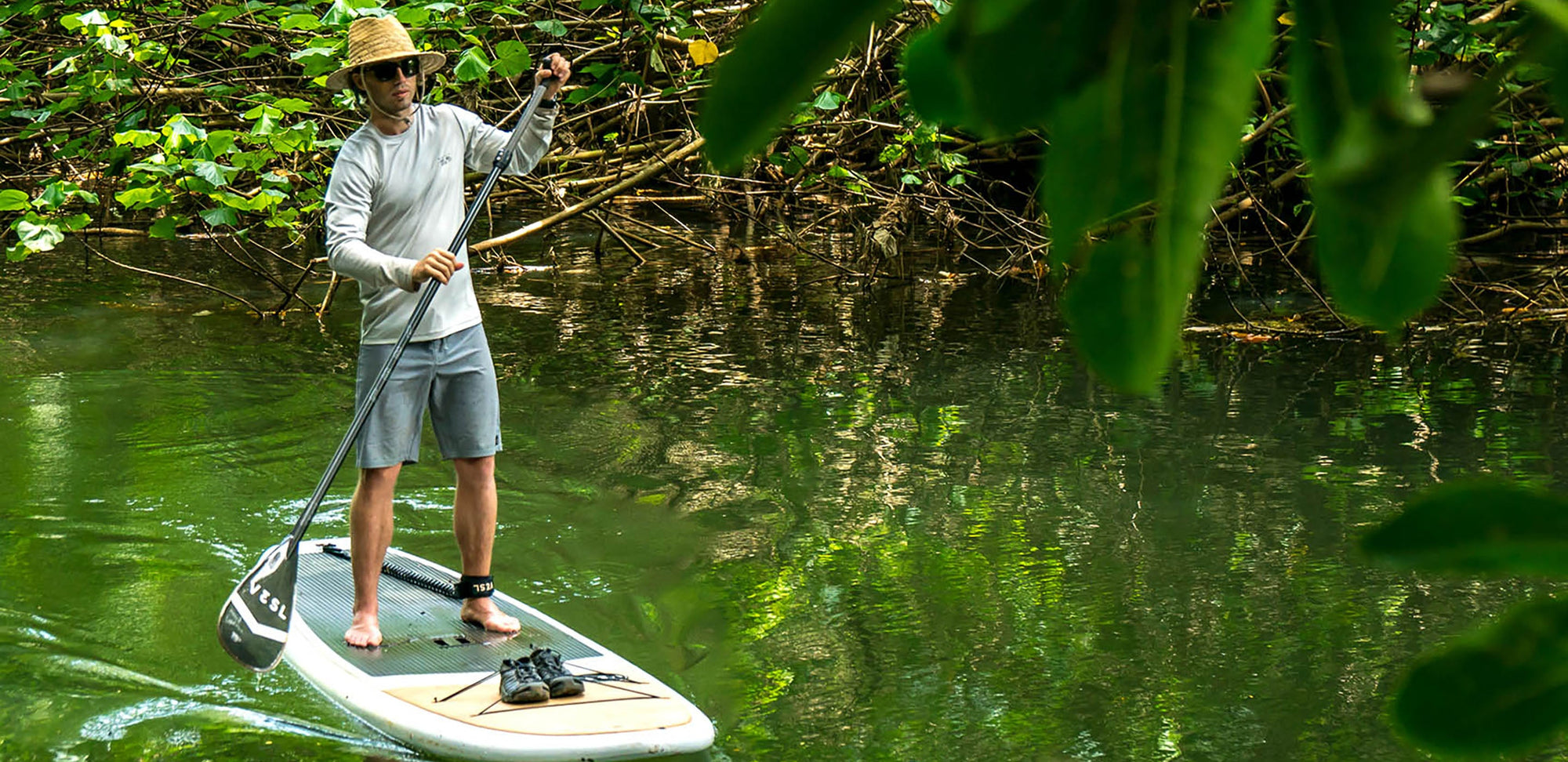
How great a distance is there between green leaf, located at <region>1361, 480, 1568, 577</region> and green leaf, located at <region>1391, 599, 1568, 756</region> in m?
0.02

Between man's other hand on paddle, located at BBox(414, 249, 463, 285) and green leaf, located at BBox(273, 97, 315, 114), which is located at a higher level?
green leaf, located at BBox(273, 97, 315, 114)

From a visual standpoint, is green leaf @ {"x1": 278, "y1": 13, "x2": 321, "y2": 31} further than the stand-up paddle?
Yes

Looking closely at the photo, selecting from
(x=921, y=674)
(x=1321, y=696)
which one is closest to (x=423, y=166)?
(x=921, y=674)

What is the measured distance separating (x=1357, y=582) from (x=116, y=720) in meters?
3.68

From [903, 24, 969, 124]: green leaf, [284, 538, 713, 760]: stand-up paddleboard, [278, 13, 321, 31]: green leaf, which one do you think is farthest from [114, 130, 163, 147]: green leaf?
[903, 24, 969, 124]: green leaf

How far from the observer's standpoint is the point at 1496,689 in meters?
0.40

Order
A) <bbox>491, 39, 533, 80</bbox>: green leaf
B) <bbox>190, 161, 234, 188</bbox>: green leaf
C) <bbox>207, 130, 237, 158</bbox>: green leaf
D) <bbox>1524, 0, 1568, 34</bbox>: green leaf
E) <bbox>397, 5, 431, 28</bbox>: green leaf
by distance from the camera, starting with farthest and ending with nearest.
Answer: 1. <bbox>207, 130, 237, 158</bbox>: green leaf
2. <bbox>491, 39, 533, 80</bbox>: green leaf
3. <bbox>190, 161, 234, 188</bbox>: green leaf
4. <bbox>397, 5, 431, 28</bbox>: green leaf
5. <bbox>1524, 0, 1568, 34</bbox>: green leaf

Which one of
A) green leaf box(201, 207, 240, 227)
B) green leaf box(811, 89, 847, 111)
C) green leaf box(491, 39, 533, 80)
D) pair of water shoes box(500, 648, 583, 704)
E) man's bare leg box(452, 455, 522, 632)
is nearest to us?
green leaf box(811, 89, 847, 111)

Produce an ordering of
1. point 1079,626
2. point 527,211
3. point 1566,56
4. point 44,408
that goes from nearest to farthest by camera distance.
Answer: point 1566,56 → point 1079,626 → point 44,408 → point 527,211

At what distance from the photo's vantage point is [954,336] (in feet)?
30.7

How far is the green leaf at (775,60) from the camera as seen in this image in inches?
16.3

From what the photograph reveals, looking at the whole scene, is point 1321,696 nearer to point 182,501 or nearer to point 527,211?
point 182,501

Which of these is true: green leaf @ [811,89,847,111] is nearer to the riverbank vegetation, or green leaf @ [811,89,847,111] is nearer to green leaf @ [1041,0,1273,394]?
green leaf @ [1041,0,1273,394]

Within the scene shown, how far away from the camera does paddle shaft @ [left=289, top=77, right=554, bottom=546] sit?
412 cm
